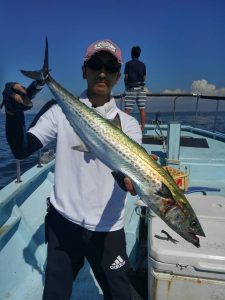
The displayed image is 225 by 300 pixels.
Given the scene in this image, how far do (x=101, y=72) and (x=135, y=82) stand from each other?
571 cm

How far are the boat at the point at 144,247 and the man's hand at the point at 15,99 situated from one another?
1303mm

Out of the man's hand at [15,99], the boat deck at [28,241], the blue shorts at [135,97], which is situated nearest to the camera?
the man's hand at [15,99]

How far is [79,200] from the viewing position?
2.10m

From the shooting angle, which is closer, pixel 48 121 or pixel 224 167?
pixel 48 121

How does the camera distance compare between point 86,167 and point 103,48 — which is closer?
point 86,167

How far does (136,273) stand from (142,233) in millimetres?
490

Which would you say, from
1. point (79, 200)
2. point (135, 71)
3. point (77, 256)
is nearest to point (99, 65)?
point (79, 200)

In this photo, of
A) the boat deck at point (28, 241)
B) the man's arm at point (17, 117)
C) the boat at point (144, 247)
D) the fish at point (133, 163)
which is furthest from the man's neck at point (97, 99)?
the boat deck at point (28, 241)

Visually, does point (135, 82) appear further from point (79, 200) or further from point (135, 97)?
point (79, 200)

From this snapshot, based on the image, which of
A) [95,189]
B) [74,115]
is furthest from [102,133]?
[95,189]

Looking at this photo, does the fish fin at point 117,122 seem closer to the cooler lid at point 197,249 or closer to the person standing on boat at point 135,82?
the cooler lid at point 197,249

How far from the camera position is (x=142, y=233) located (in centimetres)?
351

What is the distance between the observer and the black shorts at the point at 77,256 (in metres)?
2.12

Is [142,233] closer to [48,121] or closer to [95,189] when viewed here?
[95,189]
